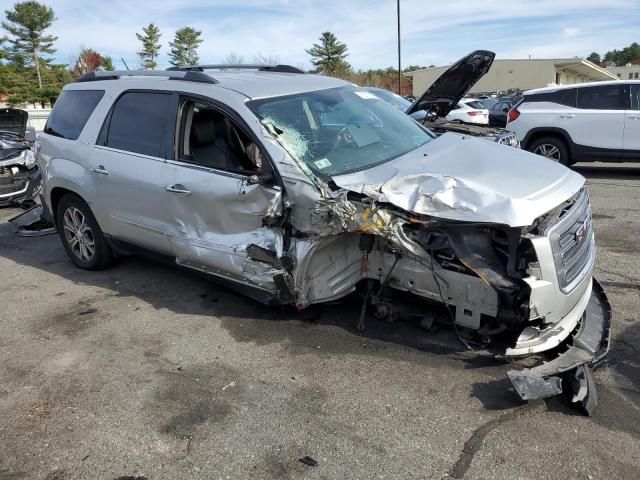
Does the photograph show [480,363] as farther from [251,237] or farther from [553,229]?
[251,237]

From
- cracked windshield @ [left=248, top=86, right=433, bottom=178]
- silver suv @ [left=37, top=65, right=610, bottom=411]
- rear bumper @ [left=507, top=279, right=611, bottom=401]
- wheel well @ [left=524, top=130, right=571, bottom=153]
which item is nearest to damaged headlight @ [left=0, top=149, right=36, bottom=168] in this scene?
silver suv @ [left=37, top=65, right=610, bottom=411]

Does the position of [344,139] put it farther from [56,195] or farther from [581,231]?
[56,195]

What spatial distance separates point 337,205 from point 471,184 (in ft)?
2.83

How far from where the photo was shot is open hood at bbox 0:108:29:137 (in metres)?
10.4

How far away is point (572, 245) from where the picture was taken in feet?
11.0

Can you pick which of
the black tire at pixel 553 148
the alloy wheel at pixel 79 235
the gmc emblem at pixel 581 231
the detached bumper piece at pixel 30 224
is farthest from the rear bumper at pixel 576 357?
the black tire at pixel 553 148

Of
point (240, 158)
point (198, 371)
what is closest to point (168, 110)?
point (240, 158)

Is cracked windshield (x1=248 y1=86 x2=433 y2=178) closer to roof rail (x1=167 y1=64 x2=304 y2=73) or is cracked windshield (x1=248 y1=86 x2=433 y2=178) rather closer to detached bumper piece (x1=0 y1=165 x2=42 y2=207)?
roof rail (x1=167 y1=64 x2=304 y2=73)

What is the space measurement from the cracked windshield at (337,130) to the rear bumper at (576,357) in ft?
5.86

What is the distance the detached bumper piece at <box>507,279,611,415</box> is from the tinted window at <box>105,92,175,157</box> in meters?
3.31

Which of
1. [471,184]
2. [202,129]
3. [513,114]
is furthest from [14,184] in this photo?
[513,114]

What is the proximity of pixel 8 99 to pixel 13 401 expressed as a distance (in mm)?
49618

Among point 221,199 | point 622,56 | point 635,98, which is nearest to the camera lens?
point 221,199

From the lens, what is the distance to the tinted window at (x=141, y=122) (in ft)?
15.1
